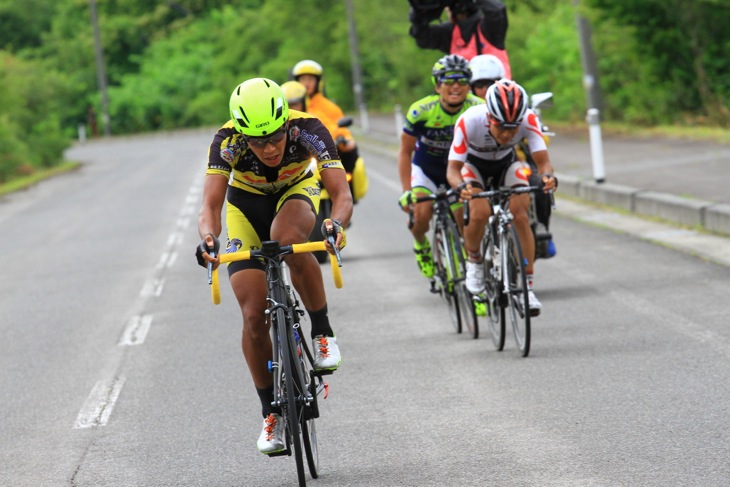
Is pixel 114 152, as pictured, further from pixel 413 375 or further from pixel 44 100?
pixel 413 375

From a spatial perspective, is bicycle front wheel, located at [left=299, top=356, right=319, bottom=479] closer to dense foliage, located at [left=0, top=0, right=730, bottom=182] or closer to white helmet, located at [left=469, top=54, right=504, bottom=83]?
white helmet, located at [left=469, top=54, right=504, bottom=83]

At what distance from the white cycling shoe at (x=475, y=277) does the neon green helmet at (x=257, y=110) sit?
3.58 m


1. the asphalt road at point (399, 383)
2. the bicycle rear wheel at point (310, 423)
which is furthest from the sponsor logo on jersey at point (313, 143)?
the asphalt road at point (399, 383)

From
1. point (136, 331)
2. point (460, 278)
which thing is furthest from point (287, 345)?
point (136, 331)

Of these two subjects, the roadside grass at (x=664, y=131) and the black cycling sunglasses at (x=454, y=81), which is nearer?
the black cycling sunglasses at (x=454, y=81)

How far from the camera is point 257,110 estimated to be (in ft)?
19.8

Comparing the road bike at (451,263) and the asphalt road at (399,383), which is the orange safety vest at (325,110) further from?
the road bike at (451,263)

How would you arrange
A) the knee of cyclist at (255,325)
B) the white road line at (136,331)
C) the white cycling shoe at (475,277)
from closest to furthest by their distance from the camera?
the knee of cyclist at (255,325) → the white cycling shoe at (475,277) → the white road line at (136,331)

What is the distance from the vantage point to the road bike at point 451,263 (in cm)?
972

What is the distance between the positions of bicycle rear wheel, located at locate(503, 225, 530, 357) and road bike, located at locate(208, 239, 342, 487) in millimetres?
2650

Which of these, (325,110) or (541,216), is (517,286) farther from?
(325,110)

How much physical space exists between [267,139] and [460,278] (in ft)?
12.9

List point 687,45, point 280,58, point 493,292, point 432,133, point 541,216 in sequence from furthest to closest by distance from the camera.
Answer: point 280,58, point 687,45, point 541,216, point 432,133, point 493,292

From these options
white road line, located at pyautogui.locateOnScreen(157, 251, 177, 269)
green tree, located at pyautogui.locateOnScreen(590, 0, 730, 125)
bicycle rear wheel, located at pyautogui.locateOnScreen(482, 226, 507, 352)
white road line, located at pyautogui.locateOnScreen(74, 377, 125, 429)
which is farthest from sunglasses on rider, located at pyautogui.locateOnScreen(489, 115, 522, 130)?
green tree, located at pyautogui.locateOnScreen(590, 0, 730, 125)
